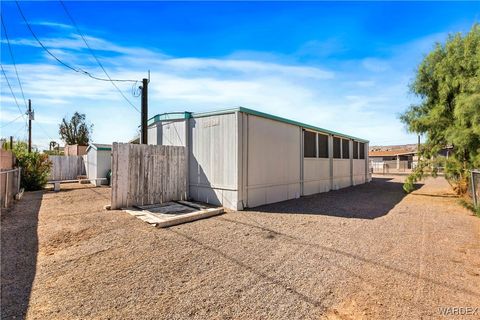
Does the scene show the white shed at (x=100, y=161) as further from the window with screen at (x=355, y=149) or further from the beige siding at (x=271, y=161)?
the window with screen at (x=355, y=149)

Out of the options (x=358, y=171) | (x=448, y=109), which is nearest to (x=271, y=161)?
(x=448, y=109)

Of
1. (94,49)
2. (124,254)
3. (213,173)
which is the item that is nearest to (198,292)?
(124,254)

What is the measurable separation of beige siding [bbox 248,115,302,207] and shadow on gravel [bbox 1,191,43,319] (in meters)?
5.00

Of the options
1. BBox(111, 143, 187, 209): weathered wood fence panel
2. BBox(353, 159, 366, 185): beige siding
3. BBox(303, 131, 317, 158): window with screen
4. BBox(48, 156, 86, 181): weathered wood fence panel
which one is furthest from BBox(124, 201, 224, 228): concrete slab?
BBox(48, 156, 86, 181): weathered wood fence panel

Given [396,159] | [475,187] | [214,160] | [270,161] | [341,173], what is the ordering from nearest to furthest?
1. [214,160]
2. [475,187]
3. [270,161]
4. [341,173]
5. [396,159]

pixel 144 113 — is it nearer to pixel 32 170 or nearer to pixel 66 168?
pixel 32 170

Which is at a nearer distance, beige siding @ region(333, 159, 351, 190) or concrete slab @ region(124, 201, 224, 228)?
concrete slab @ region(124, 201, 224, 228)

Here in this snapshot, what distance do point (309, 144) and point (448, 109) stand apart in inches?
220

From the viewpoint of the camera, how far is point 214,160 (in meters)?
7.77

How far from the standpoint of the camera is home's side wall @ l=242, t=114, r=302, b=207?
25.0 feet

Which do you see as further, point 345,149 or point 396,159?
point 396,159

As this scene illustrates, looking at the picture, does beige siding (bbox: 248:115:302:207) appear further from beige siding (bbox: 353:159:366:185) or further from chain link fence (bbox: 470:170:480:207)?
beige siding (bbox: 353:159:366:185)

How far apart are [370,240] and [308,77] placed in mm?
7363

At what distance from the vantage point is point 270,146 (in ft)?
27.8
